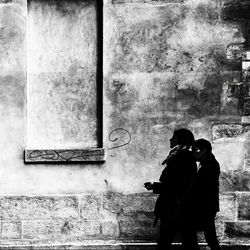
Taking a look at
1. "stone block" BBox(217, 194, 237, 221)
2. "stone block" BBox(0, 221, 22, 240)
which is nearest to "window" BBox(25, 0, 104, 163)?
"stone block" BBox(0, 221, 22, 240)

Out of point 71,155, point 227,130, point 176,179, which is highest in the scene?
point 227,130

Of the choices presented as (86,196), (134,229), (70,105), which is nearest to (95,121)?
(70,105)

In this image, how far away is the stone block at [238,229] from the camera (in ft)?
24.4

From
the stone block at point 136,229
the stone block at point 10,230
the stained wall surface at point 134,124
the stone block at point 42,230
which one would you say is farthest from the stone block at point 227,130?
the stone block at point 10,230

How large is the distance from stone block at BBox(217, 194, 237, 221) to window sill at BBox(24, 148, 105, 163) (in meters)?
1.65

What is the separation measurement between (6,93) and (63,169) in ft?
4.06

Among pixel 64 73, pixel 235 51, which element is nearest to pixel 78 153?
pixel 64 73

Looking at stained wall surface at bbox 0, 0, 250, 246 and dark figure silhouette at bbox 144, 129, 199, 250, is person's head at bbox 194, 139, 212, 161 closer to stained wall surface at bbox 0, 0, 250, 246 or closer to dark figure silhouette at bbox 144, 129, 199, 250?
dark figure silhouette at bbox 144, 129, 199, 250

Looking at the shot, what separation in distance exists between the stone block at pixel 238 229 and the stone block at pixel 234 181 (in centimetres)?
44

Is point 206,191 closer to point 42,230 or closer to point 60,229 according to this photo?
point 60,229

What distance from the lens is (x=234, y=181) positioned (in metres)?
7.47

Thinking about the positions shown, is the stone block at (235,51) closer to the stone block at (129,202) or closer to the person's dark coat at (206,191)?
the person's dark coat at (206,191)

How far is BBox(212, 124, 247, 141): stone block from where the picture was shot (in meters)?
7.44

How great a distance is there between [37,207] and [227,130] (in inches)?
105
